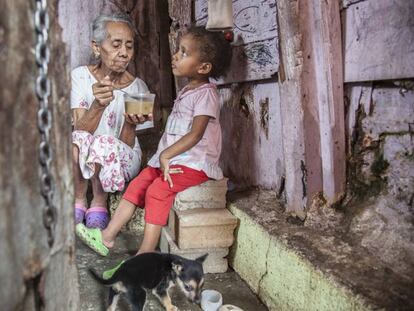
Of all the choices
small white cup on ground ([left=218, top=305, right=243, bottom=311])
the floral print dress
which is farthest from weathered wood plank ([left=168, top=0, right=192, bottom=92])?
small white cup on ground ([left=218, top=305, right=243, bottom=311])

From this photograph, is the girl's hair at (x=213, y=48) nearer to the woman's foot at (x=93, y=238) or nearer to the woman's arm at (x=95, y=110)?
the woman's arm at (x=95, y=110)

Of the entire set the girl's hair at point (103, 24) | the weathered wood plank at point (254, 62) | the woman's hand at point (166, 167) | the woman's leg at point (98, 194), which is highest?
A: the girl's hair at point (103, 24)

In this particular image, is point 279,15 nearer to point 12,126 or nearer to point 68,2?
point 12,126

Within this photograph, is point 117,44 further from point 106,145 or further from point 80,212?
point 80,212

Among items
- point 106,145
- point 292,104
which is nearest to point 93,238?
point 106,145

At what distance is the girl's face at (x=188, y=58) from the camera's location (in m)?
3.11

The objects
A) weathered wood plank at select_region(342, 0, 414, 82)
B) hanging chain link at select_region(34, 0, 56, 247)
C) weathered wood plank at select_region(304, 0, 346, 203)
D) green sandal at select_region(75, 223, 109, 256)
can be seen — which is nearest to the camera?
hanging chain link at select_region(34, 0, 56, 247)

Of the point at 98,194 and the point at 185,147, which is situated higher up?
the point at 185,147

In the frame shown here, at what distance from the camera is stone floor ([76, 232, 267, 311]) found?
2.66 metres

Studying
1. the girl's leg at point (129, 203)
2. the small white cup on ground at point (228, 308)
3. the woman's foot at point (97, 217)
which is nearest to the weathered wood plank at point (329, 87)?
the small white cup on ground at point (228, 308)

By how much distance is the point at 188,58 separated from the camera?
10.2 feet

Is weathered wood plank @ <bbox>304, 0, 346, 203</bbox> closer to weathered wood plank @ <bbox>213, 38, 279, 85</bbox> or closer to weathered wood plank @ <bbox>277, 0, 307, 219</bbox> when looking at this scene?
weathered wood plank @ <bbox>277, 0, 307, 219</bbox>

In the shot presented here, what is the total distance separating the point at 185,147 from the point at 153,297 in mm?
1014

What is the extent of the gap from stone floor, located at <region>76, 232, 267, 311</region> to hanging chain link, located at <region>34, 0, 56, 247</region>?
61.5 inches
